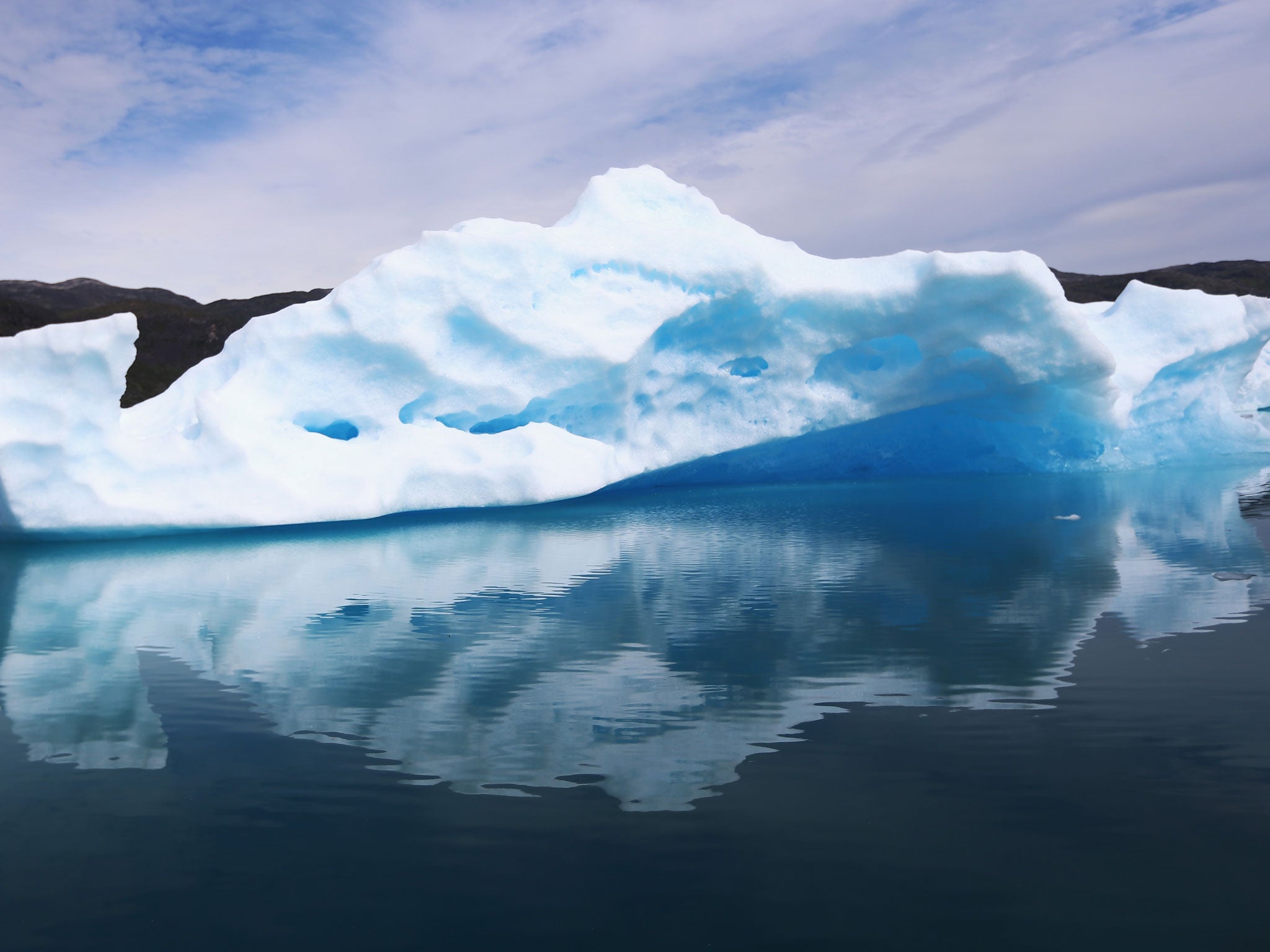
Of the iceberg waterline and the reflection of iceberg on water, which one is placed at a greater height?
the iceberg waterline

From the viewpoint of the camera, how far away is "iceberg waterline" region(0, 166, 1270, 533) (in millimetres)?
10805

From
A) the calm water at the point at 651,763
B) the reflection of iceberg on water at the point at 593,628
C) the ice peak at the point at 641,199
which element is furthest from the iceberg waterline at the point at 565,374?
the calm water at the point at 651,763

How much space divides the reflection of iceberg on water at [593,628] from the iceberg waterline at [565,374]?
87 centimetres

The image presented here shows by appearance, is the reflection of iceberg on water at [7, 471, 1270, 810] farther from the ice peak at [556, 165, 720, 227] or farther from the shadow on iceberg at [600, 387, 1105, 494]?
the ice peak at [556, 165, 720, 227]

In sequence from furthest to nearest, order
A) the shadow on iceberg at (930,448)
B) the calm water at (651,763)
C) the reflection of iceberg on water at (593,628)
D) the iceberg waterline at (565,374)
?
the shadow on iceberg at (930,448) < the iceberg waterline at (565,374) < the reflection of iceberg on water at (593,628) < the calm water at (651,763)

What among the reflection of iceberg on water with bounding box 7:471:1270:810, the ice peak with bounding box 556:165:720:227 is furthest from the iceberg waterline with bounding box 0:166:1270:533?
the reflection of iceberg on water with bounding box 7:471:1270:810

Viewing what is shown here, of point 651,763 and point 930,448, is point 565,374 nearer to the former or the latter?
point 930,448

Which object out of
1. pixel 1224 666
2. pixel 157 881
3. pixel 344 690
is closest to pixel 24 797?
pixel 157 881

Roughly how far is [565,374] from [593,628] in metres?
7.62

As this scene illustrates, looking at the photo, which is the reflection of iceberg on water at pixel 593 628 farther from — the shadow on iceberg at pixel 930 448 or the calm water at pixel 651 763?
the shadow on iceberg at pixel 930 448

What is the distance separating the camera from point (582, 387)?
1370 cm

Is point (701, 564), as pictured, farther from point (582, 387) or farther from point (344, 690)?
point (582, 387)

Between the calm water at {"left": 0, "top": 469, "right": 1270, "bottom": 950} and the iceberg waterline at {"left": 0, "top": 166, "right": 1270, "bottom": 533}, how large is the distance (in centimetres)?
324

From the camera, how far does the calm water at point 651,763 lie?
2676mm
